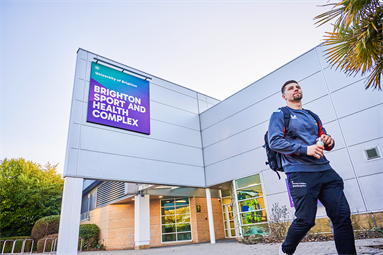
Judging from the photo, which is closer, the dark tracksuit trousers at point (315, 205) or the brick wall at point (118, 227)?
the dark tracksuit trousers at point (315, 205)

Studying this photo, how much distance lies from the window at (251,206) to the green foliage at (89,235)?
44.1ft

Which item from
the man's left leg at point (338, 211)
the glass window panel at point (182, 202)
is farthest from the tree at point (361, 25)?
the glass window panel at point (182, 202)

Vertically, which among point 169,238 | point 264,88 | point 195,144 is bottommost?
point 169,238

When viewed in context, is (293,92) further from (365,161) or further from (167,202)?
(167,202)

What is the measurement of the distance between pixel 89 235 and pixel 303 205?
20528mm

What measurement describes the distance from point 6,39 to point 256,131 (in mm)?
16594

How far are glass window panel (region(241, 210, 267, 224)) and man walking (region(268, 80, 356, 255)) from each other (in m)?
8.77

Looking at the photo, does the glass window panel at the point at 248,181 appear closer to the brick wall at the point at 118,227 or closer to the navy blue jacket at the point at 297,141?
the navy blue jacket at the point at 297,141

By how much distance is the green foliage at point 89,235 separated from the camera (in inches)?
720

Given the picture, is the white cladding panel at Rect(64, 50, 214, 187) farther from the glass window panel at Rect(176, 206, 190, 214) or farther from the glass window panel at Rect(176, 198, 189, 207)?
the glass window panel at Rect(176, 206, 190, 214)

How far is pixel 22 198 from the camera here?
24.6m

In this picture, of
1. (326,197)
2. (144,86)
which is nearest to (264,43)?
(144,86)

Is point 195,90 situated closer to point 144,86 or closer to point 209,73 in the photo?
point 209,73

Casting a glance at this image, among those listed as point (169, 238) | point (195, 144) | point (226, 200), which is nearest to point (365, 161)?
point (195, 144)
